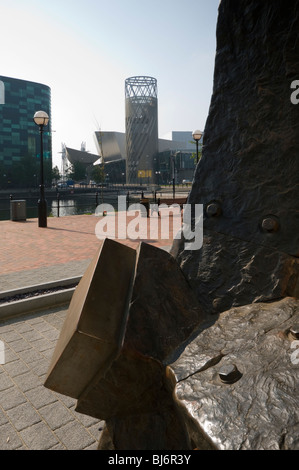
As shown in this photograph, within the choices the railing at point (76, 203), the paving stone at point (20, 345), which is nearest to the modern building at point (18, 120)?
the railing at point (76, 203)

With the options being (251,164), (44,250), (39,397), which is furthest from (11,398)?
(44,250)

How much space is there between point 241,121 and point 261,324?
1.34 meters

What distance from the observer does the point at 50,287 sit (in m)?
6.43

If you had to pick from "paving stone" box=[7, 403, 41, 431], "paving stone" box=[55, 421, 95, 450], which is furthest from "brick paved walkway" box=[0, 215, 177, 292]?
"paving stone" box=[55, 421, 95, 450]

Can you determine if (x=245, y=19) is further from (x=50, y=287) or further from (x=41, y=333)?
(x=50, y=287)

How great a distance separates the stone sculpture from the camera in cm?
190

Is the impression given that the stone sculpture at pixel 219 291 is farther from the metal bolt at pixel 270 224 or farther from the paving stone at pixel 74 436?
the paving stone at pixel 74 436

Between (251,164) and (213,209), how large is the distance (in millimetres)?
393

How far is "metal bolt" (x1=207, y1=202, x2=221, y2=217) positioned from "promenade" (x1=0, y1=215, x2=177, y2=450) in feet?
6.41

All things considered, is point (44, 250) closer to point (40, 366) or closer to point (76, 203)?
point (40, 366)

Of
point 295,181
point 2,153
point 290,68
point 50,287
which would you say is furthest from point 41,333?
point 2,153

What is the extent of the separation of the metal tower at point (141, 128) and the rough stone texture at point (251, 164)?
83.2 meters

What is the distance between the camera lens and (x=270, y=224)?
2.37m
